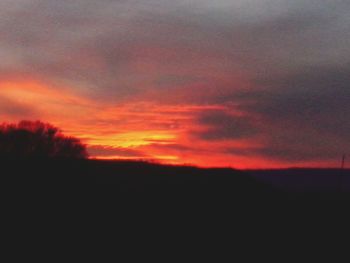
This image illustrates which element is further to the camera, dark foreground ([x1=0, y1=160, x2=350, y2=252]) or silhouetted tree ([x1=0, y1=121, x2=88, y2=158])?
silhouetted tree ([x1=0, y1=121, x2=88, y2=158])

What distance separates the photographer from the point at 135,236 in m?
20.8

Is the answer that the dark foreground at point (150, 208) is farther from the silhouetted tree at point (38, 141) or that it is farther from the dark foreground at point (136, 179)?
the silhouetted tree at point (38, 141)

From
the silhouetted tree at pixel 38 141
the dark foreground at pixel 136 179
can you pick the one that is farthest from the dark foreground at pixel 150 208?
the silhouetted tree at pixel 38 141

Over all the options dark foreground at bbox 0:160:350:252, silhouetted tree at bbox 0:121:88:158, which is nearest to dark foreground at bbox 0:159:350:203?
dark foreground at bbox 0:160:350:252

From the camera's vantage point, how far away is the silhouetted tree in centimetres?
5594

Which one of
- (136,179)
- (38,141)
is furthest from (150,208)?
(38,141)

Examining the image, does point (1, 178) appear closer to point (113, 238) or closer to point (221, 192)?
point (113, 238)

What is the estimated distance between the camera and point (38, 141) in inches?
2222

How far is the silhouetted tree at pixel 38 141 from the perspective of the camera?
55938 millimetres

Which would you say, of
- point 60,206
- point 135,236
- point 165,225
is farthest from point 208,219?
point 60,206

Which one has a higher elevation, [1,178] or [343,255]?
[1,178]

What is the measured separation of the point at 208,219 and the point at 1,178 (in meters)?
7.54

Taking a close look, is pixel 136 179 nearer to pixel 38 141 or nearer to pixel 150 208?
pixel 150 208

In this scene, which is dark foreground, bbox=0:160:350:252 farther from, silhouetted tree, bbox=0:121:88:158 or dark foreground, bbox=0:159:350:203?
silhouetted tree, bbox=0:121:88:158
